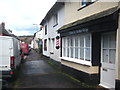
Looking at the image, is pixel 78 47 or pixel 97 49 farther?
pixel 78 47

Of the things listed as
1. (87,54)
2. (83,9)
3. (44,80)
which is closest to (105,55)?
(87,54)

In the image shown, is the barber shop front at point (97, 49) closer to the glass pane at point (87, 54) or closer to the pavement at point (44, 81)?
the glass pane at point (87, 54)

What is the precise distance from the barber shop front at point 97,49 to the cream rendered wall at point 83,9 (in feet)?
1.40

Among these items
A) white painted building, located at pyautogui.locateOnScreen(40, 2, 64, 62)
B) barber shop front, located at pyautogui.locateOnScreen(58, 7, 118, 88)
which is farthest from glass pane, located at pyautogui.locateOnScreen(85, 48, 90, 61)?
white painted building, located at pyautogui.locateOnScreen(40, 2, 64, 62)

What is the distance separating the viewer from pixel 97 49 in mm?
7242

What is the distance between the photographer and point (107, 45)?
6.80 metres

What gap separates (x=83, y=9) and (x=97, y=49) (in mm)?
2525

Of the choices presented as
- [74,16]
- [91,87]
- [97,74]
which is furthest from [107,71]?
[74,16]

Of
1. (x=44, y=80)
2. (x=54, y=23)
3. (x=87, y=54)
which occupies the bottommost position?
(x=44, y=80)

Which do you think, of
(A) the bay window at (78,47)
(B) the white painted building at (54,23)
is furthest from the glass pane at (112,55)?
(B) the white painted building at (54,23)

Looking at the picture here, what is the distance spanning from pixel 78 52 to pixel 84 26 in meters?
2.00

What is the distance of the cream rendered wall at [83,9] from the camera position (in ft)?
21.7

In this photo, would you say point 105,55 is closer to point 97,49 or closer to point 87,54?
point 97,49

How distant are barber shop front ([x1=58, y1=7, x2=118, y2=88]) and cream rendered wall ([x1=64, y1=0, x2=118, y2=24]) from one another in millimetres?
426
